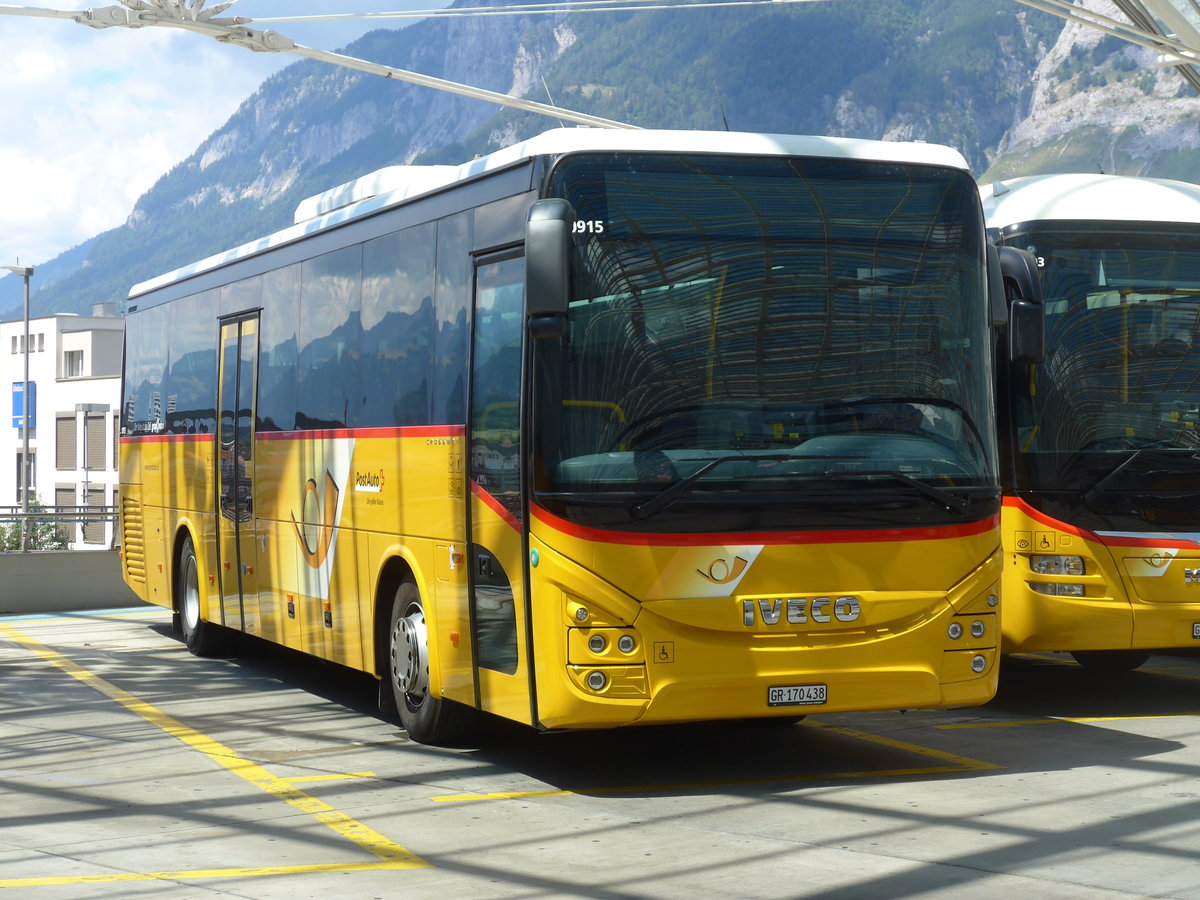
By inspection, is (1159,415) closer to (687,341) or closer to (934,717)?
(934,717)

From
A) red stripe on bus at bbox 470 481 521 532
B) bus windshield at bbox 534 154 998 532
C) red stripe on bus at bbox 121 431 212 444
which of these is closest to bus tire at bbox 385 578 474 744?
red stripe on bus at bbox 470 481 521 532

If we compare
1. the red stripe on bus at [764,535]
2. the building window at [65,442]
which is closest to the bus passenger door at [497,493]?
the red stripe on bus at [764,535]

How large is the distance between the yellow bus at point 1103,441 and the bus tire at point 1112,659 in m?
2.55

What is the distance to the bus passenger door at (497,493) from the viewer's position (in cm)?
848

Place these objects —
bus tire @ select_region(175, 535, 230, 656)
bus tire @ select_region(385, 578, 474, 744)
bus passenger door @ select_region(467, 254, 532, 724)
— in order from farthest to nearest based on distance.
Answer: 1. bus tire @ select_region(175, 535, 230, 656)
2. bus tire @ select_region(385, 578, 474, 744)
3. bus passenger door @ select_region(467, 254, 532, 724)

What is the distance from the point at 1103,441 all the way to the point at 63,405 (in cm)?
9786

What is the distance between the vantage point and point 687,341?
8242 mm

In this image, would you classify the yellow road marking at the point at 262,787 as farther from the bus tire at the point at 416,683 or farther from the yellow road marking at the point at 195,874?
the bus tire at the point at 416,683

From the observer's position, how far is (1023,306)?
9.50 meters

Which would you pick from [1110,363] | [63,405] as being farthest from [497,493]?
[63,405]

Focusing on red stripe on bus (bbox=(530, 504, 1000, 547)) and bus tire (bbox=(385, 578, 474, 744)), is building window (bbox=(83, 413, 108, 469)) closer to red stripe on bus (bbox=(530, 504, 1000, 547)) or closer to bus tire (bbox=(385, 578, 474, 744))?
bus tire (bbox=(385, 578, 474, 744))

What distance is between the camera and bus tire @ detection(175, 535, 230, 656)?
15.2 metres

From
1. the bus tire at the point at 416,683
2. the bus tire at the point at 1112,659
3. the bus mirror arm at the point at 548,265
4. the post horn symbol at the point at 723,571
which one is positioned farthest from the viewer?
the bus tire at the point at 1112,659

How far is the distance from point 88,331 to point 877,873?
103050mm
